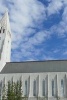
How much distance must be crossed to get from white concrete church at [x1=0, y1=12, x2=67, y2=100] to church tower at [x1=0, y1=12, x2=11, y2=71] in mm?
1204

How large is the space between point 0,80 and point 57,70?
48.3 feet

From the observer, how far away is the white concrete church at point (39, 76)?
71.4 meters

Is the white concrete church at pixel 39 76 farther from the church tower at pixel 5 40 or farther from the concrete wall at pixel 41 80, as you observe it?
the church tower at pixel 5 40

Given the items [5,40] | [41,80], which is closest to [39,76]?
[41,80]

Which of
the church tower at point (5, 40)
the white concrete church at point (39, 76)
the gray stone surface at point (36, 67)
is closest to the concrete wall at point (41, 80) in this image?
the white concrete church at point (39, 76)

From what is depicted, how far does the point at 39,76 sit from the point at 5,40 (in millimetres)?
17897

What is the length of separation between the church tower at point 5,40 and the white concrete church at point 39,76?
1.20 metres

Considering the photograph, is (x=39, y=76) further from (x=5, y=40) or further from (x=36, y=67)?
(x=5, y=40)

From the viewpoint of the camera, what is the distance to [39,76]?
7331 centimetres

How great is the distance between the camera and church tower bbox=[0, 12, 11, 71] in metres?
83.6

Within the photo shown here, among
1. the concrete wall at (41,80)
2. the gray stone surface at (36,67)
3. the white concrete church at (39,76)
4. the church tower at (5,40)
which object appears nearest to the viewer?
the concrete wall at (41,80)

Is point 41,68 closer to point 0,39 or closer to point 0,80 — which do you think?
point 0,80

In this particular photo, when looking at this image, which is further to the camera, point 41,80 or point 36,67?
point 36,67

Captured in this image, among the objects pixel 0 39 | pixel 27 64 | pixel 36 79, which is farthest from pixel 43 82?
pixel 0 39
